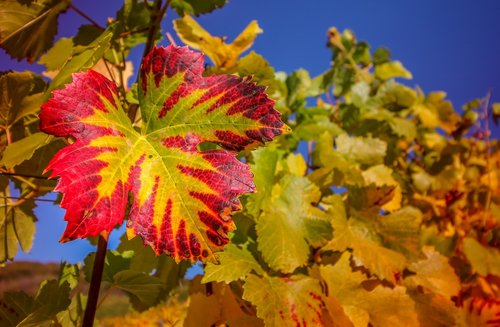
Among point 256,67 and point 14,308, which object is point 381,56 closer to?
point 256,67

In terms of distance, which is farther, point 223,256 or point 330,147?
point 330,147

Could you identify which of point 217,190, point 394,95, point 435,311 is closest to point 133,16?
point 217,190

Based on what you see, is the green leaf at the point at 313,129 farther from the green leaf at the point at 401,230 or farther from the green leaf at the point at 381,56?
the green leaf at the point at 381,56

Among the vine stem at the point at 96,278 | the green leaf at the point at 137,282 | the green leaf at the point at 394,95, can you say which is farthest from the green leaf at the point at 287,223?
the green leaf at the point at 394,95

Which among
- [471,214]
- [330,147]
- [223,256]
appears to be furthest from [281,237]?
[471,214]

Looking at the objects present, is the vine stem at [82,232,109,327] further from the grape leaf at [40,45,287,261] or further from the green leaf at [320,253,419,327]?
the green leaf at [320,253,419,327]

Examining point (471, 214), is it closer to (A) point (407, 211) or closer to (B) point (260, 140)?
(A) point (407, 211)

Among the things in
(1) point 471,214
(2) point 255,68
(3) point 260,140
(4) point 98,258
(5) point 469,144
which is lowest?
(4) point 98,258
